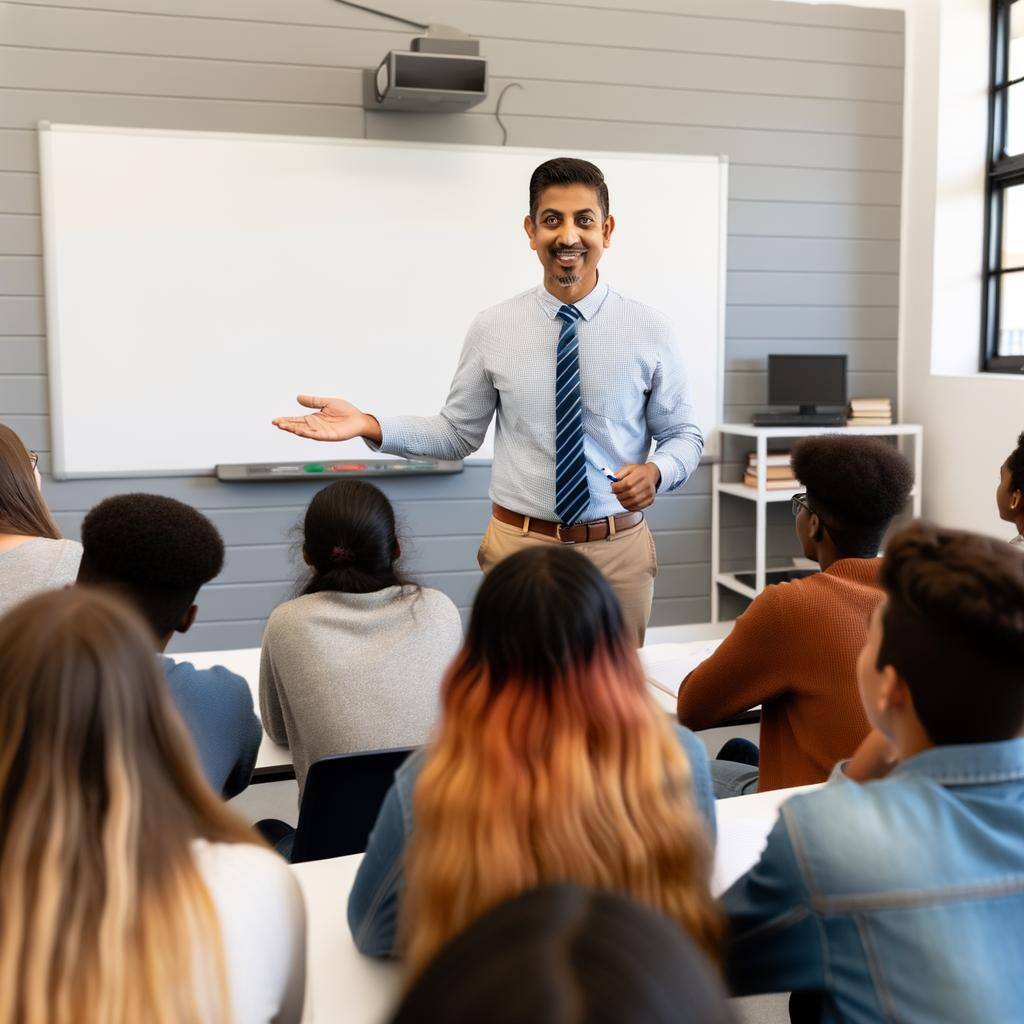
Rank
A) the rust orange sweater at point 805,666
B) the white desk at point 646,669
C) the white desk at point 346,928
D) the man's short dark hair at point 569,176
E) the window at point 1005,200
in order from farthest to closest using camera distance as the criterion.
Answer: the window at point 1005,200
the man's short dark hair at point 569,176
the white desk at point 646,669
the rust orange sweater at point 805,666
the white desk at point 346,928

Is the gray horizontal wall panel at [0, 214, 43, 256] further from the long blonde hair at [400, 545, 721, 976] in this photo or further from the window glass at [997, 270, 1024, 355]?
the window glass at [997, 270, 1024, 355]

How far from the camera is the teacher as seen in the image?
2.88 m

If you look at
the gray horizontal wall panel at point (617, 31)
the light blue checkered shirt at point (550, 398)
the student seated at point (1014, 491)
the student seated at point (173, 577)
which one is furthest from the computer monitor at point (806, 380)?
the student seated at point (173, 577)

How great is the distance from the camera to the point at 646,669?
1.95m

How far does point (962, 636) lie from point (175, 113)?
12.6ft

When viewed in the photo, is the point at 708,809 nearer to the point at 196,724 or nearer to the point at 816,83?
the point at 196,724

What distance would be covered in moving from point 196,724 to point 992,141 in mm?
4515

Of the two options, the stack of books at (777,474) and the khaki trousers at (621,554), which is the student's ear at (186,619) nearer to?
the khaki trousers at (621,554)

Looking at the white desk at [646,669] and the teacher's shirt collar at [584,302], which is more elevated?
the teacher's shirt collar at [584,302]

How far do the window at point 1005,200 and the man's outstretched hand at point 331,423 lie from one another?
10.7ft

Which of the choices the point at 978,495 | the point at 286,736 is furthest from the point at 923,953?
the point at 978,495

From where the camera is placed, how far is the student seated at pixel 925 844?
103cm

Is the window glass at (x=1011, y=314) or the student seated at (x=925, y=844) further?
the window glass at (x=1011, y=314)

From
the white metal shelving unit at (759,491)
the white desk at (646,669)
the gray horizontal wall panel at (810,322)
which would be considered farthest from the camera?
the gray horizontal wall panel at (810,322)
